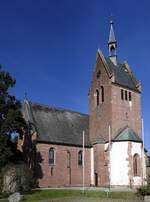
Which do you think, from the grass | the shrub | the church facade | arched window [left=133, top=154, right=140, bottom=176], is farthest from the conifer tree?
arched window [left=133, top=154, right=140, bottom=176]

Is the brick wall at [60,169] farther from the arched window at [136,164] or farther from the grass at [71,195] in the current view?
the grass at [71,195]

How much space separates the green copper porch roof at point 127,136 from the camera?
43.7 meters

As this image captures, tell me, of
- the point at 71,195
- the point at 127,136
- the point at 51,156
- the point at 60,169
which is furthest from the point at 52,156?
the point at 71,195

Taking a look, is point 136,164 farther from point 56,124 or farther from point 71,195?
point 71,195

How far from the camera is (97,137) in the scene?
48.6m

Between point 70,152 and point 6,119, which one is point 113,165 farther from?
point 6,119

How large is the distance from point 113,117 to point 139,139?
5135 millimetres

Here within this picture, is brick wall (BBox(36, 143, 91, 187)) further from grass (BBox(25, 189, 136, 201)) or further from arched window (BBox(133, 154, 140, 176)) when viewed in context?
grass (BBox(25, 189, 136, 201))

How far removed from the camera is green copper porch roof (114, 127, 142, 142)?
43672 mm

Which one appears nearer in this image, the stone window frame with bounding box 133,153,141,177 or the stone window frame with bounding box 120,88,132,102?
the stone window frame with bounding box 133,153,141,177

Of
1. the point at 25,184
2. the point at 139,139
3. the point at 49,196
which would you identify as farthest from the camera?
the point at 139,139

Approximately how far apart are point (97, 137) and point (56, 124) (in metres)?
6.97

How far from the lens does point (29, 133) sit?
146ft

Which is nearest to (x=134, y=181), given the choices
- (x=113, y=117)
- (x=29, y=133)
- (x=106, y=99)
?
(x=113, y=117)
